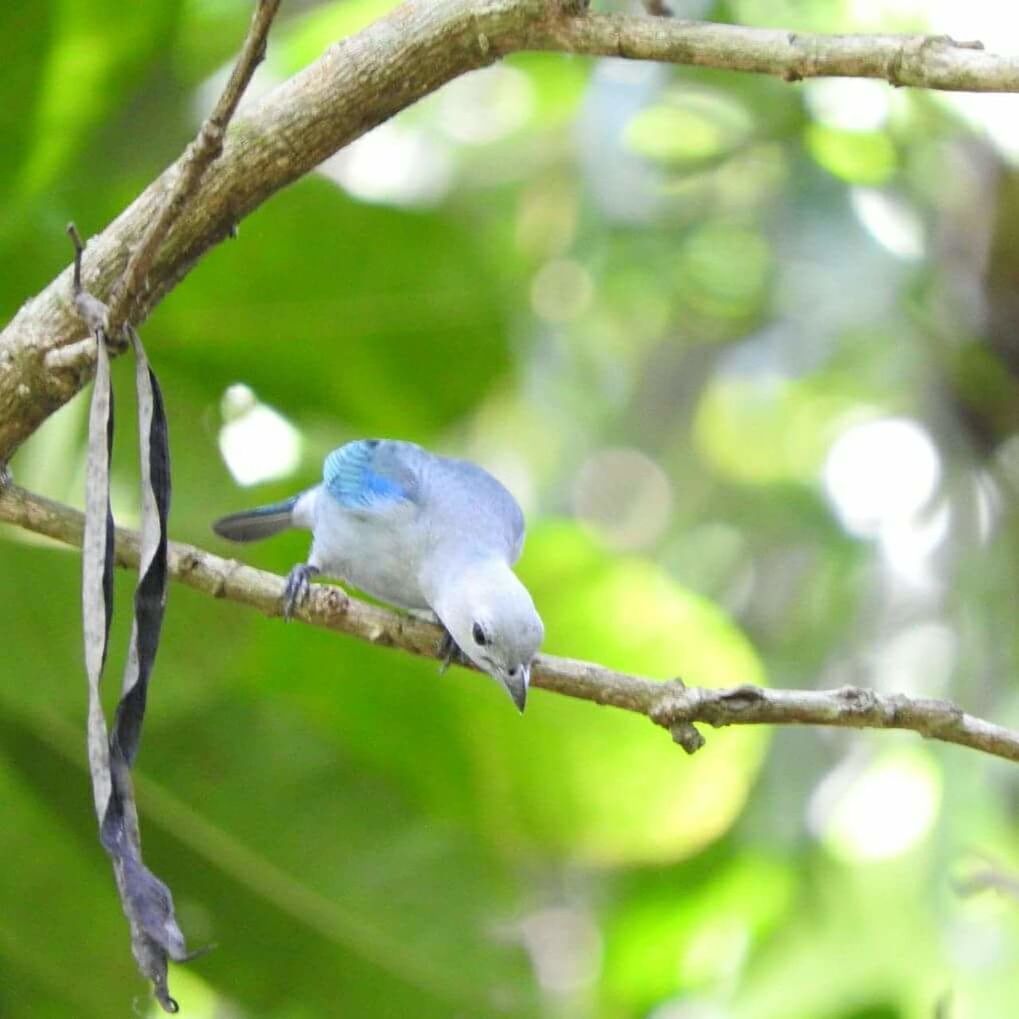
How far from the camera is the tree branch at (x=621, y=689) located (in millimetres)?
1835

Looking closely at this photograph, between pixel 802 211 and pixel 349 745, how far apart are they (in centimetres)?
241

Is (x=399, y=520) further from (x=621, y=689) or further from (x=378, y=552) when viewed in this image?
(x=621, y=689)

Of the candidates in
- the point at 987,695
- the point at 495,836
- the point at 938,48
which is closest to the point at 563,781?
the point at 495,836

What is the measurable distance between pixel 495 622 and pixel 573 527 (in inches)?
39.4

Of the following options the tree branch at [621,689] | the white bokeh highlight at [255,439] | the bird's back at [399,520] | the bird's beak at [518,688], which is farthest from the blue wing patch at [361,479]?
the tree branch at [621,689]

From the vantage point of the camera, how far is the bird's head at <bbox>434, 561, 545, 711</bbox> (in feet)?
8.32

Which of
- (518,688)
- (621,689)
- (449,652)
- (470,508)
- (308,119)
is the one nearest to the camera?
(308,119)

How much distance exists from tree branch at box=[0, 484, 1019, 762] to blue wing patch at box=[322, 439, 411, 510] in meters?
0.77

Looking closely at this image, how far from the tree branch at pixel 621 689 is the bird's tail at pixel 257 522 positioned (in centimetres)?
112

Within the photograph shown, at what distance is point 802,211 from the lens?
188 inches

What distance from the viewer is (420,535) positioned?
9.78 ft

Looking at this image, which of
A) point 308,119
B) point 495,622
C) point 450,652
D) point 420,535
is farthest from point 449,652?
point 308,119

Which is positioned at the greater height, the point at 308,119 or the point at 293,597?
A: the point at 308,119

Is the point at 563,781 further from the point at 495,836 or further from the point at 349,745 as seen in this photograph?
the point at 349,745
